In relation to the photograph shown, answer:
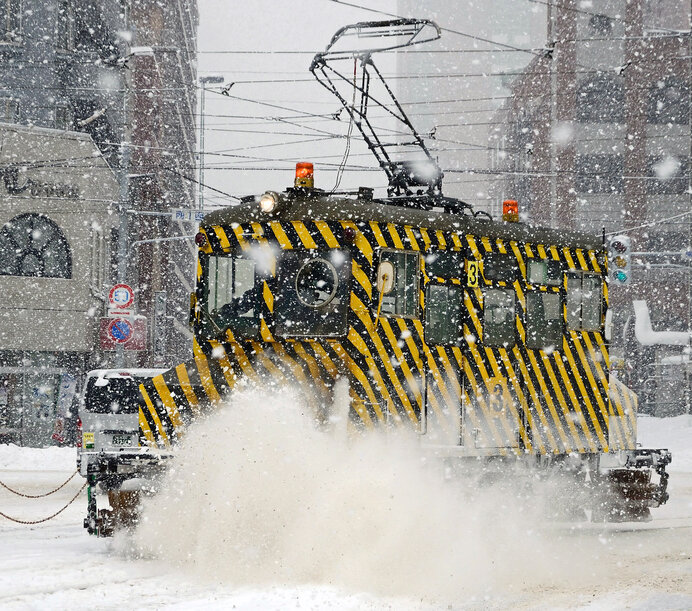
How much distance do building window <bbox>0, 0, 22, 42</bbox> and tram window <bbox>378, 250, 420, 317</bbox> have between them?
25.3 metres

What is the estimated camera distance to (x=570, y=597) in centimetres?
895

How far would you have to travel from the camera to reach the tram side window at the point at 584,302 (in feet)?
42.6

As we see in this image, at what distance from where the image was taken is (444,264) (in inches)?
444

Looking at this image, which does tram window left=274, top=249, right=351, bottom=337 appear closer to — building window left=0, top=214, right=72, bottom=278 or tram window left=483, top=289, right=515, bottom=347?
tram window left=483, top=289, right=515, bottom=347

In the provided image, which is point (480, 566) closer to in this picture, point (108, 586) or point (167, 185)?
point (108, 586)

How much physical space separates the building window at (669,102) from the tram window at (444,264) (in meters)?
43.5

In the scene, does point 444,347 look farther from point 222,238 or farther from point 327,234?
point 222,238

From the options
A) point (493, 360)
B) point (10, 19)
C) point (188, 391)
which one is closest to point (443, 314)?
point (493, 360)

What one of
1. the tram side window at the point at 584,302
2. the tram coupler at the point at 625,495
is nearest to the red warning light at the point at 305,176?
the tram side window at the point at 584,302

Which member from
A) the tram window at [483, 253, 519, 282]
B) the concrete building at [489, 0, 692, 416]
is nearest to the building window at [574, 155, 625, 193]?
the concrete building at [489, 0, 692, 416]

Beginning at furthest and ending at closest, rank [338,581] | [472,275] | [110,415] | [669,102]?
[669,102], [110,415], [472,275], [338,581]

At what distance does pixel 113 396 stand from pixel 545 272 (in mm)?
7449

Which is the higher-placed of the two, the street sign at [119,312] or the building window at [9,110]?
the building window at [9,110]

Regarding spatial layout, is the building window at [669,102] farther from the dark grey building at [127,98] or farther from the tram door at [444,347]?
the tram door at [444,347]
